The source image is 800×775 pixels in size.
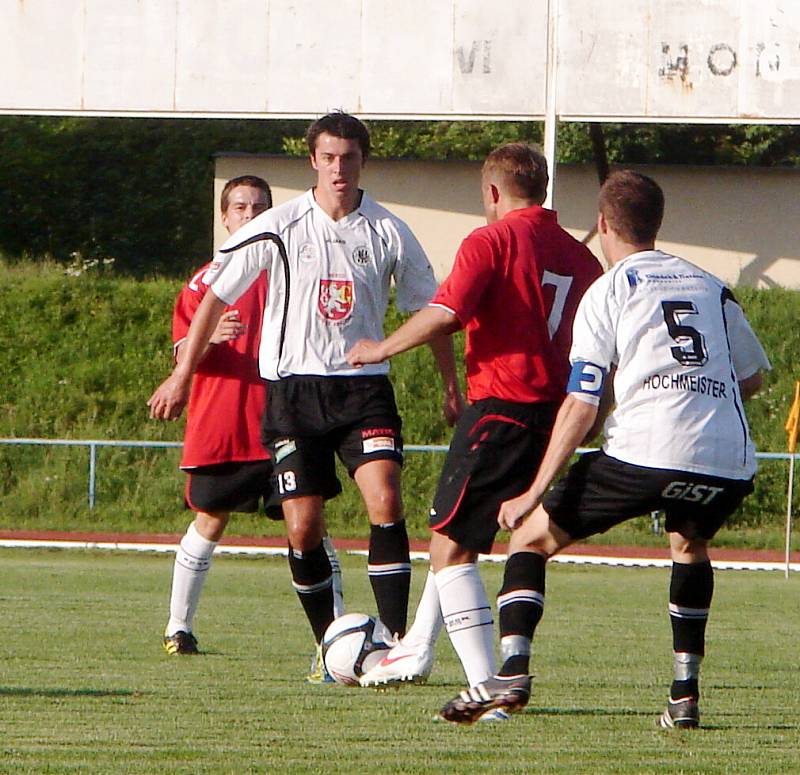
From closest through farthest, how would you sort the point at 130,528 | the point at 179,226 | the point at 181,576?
the point at 181,576, the point at 130,528, the point at 179,226

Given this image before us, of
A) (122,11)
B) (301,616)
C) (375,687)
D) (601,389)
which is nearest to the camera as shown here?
(601,389)

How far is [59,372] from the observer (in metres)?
26.2

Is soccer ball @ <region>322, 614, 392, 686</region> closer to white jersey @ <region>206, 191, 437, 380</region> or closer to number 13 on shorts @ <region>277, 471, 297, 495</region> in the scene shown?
number 13 on shorts @ <region>277, 471, 297, 495</region>

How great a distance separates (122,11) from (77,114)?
1.75m

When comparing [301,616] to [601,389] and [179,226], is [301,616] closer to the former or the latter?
[601,389]

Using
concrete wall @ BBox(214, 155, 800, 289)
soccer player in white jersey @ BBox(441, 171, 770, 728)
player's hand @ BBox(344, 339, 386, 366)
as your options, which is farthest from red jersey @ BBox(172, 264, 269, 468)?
concrete wall @ BBox(214, 155, 800, 289)

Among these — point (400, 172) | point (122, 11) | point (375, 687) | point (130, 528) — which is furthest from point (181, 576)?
point (400, 172)

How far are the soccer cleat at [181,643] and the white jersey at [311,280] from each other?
5.63 feet

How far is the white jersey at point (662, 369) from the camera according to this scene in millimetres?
5434

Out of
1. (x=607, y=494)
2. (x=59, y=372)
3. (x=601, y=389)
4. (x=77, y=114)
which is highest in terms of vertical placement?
(x=77, y=114)

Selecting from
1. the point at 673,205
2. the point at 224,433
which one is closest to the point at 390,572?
the point at 224,433

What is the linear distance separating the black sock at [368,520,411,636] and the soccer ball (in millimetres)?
98

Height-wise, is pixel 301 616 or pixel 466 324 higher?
pixel 466 324

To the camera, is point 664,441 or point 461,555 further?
point 461,555
